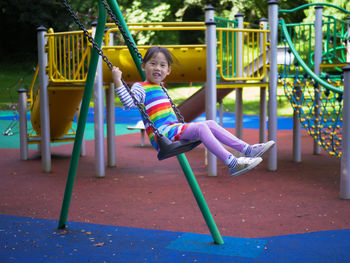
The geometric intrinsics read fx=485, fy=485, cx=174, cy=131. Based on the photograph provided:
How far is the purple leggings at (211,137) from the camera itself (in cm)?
377

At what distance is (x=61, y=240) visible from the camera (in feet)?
15.4

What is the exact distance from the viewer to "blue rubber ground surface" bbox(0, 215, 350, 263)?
4.14 meters

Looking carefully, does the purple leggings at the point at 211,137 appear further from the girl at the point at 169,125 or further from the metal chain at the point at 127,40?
the metal chain at the point at 127,40

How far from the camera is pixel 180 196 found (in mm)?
6672

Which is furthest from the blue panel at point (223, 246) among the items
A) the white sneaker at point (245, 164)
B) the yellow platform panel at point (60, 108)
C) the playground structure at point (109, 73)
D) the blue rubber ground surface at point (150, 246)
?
the yellow platform panel at point (60, 108)

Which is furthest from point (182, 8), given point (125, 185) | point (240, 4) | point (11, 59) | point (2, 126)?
A: point (125, 185)

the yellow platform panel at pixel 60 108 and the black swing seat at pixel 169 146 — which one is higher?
the black swing seat at pixel 169 146

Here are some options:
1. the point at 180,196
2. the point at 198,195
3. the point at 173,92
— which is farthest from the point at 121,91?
the point at 173,92

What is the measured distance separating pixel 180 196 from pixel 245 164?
309cm

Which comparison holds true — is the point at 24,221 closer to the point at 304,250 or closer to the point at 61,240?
the point at 61,240

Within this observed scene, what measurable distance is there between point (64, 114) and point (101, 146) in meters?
2.09

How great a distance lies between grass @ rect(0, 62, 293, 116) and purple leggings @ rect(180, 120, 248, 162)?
13169mm

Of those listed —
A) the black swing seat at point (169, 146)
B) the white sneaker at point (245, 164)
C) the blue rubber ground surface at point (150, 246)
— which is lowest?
the blue rubber ground surface at point (150, 246)

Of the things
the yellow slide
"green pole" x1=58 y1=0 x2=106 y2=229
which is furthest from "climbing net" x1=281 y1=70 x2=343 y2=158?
"green pole" x1=58 y1=0 x2=106 y2=229
